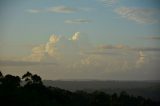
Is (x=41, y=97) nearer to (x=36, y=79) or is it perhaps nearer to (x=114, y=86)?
(x=36, y=79)

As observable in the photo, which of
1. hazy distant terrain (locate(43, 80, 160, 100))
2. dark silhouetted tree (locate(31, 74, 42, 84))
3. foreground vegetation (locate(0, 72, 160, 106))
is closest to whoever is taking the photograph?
foreground vegetation (locate(0, 72, 160, 106))

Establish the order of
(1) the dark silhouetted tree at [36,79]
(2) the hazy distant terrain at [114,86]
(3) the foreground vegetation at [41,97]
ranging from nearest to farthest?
(3) the foreground vegetation at [41,97] → (1) the dark silhouetted tree at [36,79] → (2) the hazy distant terrain at [114,86]

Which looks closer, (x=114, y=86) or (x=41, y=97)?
(x=41, y=97)

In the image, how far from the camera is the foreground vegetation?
9914mm

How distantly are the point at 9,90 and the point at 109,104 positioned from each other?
13.1 feet

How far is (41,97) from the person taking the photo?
11.1m

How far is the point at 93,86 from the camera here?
20.8m

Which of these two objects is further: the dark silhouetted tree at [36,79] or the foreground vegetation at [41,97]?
the dark silhouetted tree at [36,79]

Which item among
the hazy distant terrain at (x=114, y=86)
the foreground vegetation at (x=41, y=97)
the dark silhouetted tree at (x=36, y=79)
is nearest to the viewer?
the foreground vegetation at (x=41, y=97)

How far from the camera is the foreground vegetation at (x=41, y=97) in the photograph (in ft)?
32.5

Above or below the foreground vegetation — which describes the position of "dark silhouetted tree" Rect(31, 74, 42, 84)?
above

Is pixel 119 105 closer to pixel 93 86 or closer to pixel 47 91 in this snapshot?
pixel 47 91

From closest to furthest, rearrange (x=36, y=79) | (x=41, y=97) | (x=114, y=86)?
(x=41, y=97) → (x=36, y=79) → (x=114, y=86)

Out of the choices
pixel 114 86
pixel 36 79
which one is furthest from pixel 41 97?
pixel 114 86
